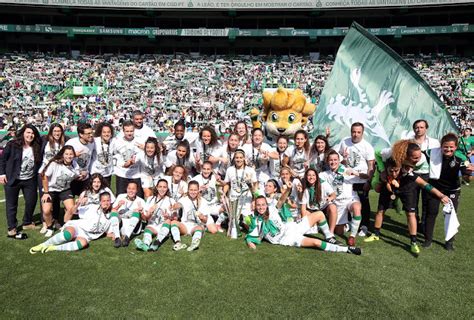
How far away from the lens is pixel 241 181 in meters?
5.27

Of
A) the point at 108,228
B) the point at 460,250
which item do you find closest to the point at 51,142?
the point at 108,228

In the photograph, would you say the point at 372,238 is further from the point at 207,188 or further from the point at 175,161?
the point at 175,161

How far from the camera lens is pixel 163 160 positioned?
568cm

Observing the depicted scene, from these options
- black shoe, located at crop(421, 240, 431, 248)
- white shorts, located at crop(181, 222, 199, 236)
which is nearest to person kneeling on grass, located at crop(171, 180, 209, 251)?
white shorts, located at crop(181, 222, 199, 236)

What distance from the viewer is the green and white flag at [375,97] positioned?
6.32m

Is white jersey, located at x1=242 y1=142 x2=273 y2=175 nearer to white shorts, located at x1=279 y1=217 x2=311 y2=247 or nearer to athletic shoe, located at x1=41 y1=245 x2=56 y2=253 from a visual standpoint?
white shorts, located at x1=279 y1=217 x2=311 y2=247

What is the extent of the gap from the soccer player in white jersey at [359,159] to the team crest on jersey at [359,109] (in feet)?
6.16

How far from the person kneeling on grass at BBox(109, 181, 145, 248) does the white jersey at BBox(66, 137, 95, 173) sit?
0.90 metres

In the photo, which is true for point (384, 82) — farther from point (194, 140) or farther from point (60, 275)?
point (60, 275)

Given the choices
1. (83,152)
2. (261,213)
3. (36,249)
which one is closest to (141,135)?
(83,152)

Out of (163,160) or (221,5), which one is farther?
(221,5)

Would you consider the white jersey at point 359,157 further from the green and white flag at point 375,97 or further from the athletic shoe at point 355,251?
the green and white flag at point 375,97

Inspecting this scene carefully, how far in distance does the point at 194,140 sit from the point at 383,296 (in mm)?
4067

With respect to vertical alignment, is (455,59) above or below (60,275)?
above
